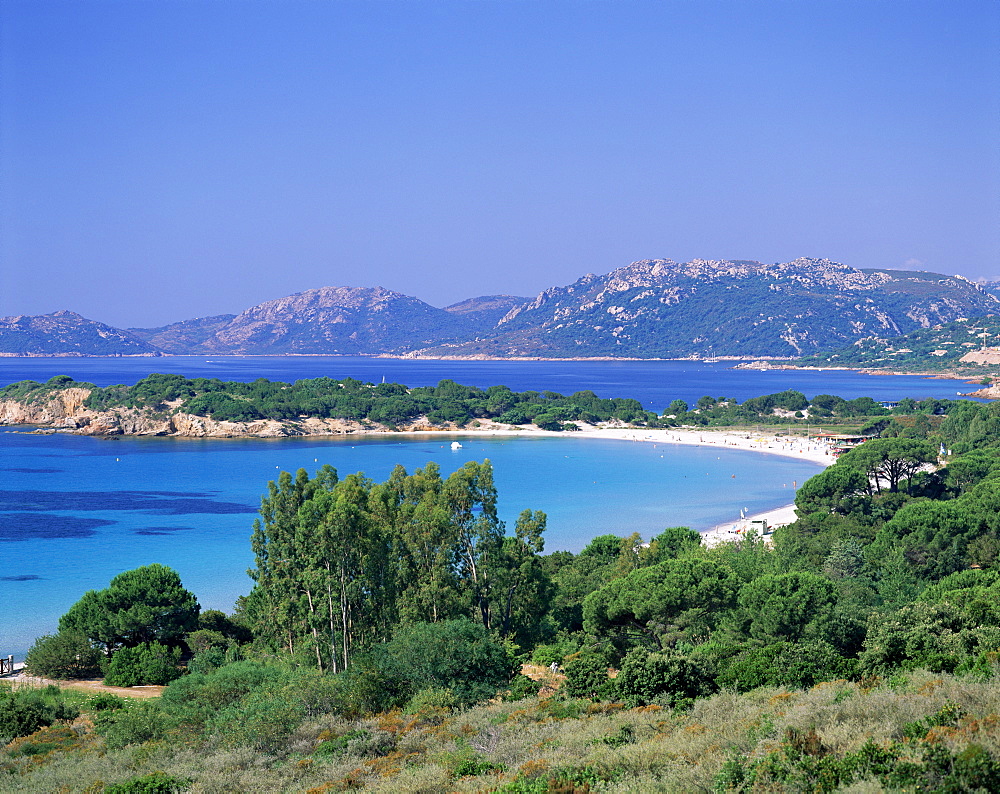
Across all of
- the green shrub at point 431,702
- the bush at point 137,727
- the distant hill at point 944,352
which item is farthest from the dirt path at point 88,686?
the distant hill at point 944,352

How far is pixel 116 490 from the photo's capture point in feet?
162

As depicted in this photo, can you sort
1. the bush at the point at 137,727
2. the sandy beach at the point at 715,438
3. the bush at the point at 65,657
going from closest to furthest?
the bush at the point at 137,727 → the bush at the point at 65,657 → the sandy beach at the point at 715,438

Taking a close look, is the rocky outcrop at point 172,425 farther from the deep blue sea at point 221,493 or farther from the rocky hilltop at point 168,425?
the deep blue sea at point 221,493

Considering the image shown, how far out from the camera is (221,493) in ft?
159

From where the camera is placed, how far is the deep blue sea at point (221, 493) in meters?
30.9

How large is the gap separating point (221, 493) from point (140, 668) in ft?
102

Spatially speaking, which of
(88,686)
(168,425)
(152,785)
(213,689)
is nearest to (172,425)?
(168,425)

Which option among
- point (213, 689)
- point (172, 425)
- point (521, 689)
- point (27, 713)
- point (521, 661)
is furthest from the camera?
point (172, 425)

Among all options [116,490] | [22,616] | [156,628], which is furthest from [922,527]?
[116,490]

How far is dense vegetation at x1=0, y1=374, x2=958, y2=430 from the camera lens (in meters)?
80.2

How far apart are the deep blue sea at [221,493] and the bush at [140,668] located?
5.93 metres

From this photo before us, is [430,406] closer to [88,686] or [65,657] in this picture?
[65,657]

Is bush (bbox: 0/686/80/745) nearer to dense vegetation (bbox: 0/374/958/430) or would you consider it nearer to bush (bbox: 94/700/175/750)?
bush (bbox: 94/700/175/750)

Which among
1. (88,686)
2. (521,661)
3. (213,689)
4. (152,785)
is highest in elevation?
(152,785)
